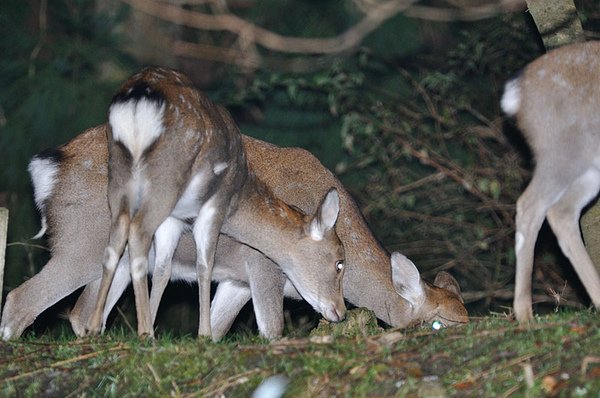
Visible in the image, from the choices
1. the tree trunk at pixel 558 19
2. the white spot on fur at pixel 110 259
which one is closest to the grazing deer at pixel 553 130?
the tree trunk at pixel 558 19

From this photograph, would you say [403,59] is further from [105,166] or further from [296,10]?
[105,166]

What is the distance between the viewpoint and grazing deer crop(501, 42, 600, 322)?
19.9 feet

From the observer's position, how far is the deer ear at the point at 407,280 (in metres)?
8.09

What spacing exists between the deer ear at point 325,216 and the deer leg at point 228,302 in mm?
759

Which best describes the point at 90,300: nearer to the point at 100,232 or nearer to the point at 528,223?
the point at 100,232

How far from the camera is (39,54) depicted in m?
12.5

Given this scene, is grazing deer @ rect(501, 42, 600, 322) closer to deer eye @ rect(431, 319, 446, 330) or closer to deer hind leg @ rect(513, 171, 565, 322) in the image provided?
deer hind leg @ rect(513, 171, 565, 322)

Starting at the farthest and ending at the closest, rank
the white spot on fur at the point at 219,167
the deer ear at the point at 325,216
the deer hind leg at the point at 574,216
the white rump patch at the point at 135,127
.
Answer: the deer ear at the point at 325,216 < the white spot on fur at the point at 219,167 < the white rump patch at the point at 135,127 < the deer hind leg at the point at 574,216

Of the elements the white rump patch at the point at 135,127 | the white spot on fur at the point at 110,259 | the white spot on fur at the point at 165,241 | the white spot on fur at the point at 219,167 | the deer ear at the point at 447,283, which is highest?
the white rump patch at the point at 135,127

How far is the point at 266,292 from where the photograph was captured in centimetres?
796

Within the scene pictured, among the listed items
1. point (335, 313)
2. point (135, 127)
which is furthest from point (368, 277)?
point (135, 127)

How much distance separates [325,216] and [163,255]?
1.15m

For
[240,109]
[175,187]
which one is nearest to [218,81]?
[240,109]

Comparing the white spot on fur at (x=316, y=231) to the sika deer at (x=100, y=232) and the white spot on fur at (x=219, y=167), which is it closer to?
the sika deer at (x=100, y=232)
